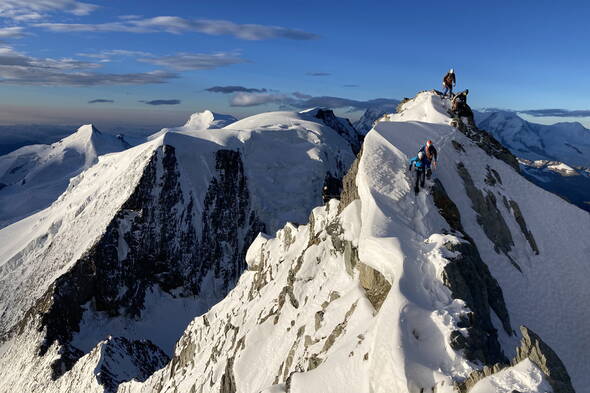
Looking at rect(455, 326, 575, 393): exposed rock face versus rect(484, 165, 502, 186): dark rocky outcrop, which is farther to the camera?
rect(484, 165, 502, 186): dark rocky outcrop

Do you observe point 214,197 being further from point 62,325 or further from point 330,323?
point 330,323

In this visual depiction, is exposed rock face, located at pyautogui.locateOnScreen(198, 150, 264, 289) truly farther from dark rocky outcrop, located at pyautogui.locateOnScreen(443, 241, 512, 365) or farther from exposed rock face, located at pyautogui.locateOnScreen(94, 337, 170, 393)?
dark rocky outcrop, located at pyautogui.locateOnScreen(443, 241, 512, 365)

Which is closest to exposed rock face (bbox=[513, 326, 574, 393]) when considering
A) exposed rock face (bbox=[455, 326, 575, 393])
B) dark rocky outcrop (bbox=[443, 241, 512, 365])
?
exposed rock face (bbox=[455, 326, 575, 393])

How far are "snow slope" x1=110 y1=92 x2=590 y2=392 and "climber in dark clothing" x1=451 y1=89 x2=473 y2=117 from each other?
1.98 metres

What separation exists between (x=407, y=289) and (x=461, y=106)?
31104 mm

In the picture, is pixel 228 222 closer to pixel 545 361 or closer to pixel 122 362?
pixel 122 362

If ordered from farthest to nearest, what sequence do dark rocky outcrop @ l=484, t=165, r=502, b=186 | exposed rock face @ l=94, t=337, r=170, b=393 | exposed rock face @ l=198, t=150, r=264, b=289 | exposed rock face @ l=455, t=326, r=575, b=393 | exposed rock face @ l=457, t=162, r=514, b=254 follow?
exposed rock face @ l=198, t=150, r=264, b=289, exposed rock face @ l=94, t=337, r=170, b=393, dark rocky outcrop @ l=484, t=165, r=502, b=186, exposed rock face @ l=457, t=162, r=514, b=254, exposed rock face @ l=455, t=326, r=575, b=393

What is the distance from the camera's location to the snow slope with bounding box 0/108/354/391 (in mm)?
92562

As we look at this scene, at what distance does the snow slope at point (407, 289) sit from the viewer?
1488 cm

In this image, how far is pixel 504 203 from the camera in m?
31.3

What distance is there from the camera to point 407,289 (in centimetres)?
1684

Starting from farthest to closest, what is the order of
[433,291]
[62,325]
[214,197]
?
[214,197]
[62,325]
[433,291]

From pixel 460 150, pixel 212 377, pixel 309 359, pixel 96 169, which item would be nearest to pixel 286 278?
pixel 212 377

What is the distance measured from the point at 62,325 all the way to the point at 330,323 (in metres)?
90.1
